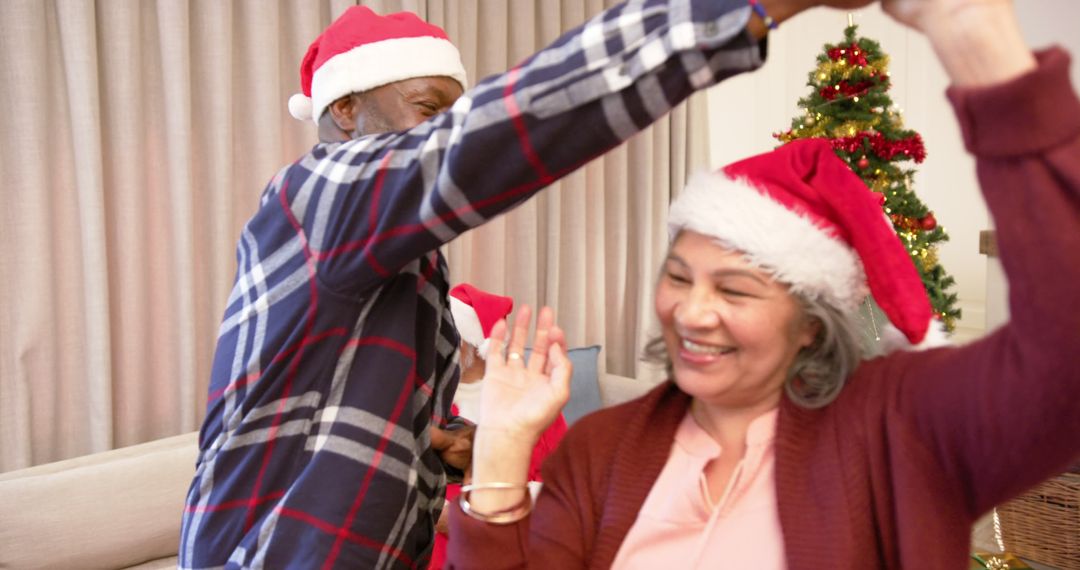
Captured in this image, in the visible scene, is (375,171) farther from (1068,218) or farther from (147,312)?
(147,312)

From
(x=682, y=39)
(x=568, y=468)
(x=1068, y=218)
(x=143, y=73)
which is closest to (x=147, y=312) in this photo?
(x=143, y=73)

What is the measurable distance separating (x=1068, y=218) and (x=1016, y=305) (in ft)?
0.34

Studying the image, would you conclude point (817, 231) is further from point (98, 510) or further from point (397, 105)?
point (98, 510)

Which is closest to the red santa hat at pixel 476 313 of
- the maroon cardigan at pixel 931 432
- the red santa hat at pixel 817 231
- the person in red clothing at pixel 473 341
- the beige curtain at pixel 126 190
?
the person in red clothing at pixel 473 341

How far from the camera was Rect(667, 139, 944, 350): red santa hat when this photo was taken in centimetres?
115

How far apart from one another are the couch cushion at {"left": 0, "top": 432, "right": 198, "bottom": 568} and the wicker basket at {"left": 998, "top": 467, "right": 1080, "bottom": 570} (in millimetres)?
2297

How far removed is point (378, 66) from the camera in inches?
47.7

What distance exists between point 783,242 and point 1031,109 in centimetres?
49

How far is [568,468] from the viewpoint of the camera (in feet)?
4.23

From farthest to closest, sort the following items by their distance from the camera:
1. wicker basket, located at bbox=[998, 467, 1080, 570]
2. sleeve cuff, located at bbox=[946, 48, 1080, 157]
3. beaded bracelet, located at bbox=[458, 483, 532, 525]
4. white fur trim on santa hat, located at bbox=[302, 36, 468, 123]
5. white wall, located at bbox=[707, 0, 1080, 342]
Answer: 1. white wall, located at bbox=[707, 0, 1080, 342]
2. wicker basket, located at bbox=[998, 467, 1080, 570]
3. white fur trim on santa hat, located at bbox=[302, 36, 468, 123]
4. beaded bracelet, located at bbox=[458, 483, 532, 525]
5. sleeve cuff, located at bbox=[946, 48, 1080, 157]

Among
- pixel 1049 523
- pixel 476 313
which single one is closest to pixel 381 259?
pixel 476 313

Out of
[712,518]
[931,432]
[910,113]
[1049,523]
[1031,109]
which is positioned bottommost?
[1049,523]

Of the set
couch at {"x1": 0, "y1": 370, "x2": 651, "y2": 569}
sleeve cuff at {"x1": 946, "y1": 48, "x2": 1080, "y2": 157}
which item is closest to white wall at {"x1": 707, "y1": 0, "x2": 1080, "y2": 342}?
couch at {"x1": 0, "y1": 370, "x2": 651, "y2": 569}

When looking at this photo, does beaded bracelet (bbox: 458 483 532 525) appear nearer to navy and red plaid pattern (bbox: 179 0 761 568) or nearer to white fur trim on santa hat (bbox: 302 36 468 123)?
navy and red plaid pattern (bbox: 179 0 761 568)
